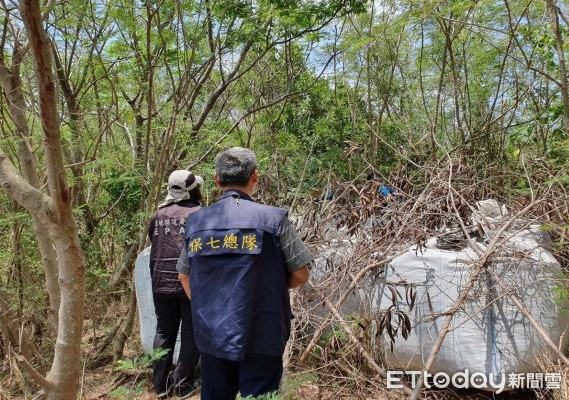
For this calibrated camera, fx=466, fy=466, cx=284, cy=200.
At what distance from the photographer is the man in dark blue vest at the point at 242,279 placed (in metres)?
1.75

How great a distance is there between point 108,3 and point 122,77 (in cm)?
92

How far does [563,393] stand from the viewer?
247cm

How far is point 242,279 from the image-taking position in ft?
5.74

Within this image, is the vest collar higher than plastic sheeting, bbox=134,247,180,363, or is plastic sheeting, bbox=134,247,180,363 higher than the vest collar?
the vest collar

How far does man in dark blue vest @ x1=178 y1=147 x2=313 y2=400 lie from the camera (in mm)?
1751

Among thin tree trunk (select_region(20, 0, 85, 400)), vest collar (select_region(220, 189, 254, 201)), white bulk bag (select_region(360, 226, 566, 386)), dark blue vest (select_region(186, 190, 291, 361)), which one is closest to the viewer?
thin tree trunk (select_region(20, 0, 85, 400))

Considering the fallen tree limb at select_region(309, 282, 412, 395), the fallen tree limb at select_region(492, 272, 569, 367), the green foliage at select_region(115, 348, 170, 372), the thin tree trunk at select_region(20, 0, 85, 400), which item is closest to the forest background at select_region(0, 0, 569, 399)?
the thin tree trunk at select_region(20, 0, 85, 400)

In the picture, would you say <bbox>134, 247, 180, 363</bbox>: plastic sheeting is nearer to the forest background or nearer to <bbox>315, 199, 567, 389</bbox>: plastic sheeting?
the forest background

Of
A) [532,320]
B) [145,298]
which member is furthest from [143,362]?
[532,320]

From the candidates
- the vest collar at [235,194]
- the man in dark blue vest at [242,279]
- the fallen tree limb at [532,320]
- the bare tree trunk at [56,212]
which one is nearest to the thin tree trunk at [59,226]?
the bare tree trunk at [56,212]

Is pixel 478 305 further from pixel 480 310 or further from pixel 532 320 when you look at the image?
pixel 532 320

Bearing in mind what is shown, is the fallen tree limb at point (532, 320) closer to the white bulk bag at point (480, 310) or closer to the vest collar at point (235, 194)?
the white bulk bag at point (480, 310)

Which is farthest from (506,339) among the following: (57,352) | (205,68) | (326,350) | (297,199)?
(205,68)

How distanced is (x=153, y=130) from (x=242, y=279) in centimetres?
290
